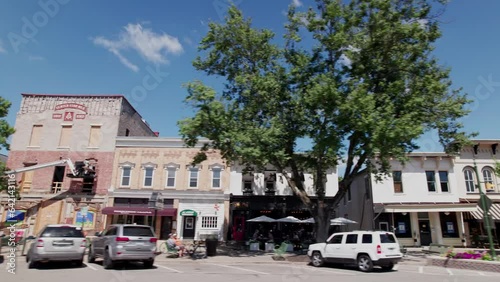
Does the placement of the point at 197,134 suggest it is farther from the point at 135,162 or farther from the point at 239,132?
the point at 135,162

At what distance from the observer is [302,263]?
16.9m

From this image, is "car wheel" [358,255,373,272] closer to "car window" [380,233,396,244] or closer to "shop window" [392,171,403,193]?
"car window" [380,233,396,244]

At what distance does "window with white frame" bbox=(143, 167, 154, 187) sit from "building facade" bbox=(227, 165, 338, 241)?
734 centimetres

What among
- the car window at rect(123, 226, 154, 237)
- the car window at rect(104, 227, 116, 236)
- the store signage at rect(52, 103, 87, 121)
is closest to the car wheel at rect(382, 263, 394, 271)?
the car window at rect(123, 226, 154, 237)

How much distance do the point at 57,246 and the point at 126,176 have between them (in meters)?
18.4

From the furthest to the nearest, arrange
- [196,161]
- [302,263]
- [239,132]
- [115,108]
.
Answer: [115,108] → [196,161] → [239,132] → [302,263]

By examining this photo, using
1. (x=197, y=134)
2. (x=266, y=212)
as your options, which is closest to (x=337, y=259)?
(x=197, y=134)

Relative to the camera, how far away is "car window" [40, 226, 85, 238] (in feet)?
41.3

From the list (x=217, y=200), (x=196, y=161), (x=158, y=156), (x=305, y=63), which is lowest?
(x=217, y=200)

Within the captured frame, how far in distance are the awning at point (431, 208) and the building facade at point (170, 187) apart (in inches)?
540

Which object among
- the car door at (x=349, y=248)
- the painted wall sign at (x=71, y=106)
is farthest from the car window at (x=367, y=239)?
the painted wall sign at (x=71, y=106)

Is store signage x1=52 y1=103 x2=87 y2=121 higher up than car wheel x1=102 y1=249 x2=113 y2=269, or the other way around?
store signage x1=52 y1=103 x2=87 y2=121

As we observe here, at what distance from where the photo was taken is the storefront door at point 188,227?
95.4 feet

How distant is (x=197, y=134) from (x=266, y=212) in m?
14.2
